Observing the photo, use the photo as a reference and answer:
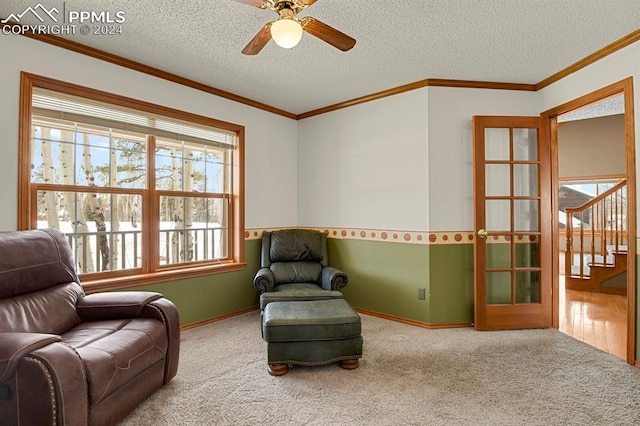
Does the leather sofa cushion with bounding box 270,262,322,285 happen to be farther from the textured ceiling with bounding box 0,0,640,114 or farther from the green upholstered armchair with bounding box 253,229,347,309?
the textured ceiling with bounding box 0,0,640,114

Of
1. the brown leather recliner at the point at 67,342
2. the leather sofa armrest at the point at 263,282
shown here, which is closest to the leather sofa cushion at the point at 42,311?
the brown leather recliner at the point at 67,342

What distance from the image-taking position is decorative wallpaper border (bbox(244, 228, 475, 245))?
11.3 feet

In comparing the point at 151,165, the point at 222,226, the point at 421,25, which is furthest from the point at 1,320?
the point at 421,25

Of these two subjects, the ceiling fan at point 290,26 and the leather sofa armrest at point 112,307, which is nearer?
the ceiling fan at point 290,26

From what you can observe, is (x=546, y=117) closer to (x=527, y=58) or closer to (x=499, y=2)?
(x=527, y=58)

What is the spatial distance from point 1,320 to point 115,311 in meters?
0.56

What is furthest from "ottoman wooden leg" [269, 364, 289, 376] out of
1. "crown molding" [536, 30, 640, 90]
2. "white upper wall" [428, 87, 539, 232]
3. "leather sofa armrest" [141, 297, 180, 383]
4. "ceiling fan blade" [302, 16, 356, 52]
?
"crown molding" [536, 30, 640, 90]

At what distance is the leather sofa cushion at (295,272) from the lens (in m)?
3.64

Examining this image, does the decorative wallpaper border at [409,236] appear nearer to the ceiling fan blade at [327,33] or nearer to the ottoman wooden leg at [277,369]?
the ottoman wooden leg at [277,369]

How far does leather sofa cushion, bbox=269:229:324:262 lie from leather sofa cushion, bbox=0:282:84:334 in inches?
77.7

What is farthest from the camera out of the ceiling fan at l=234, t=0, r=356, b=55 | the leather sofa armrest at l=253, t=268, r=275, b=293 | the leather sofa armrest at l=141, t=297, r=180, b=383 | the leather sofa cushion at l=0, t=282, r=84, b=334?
the leather sofa armrest at l=253, t=268, r=275, b=293
